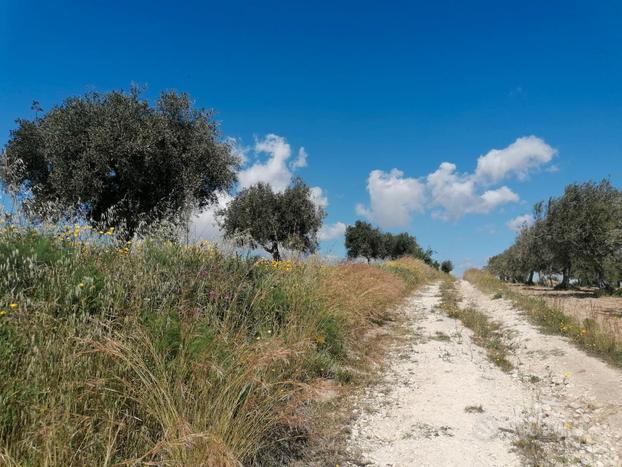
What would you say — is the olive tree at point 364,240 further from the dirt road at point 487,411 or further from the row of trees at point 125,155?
the dirt road at point 487,411

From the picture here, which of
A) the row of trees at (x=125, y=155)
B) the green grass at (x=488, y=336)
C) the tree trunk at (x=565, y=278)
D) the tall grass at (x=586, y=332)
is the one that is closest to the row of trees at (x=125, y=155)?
the row of trees at (x=125, y=155)

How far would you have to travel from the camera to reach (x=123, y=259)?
426 cm

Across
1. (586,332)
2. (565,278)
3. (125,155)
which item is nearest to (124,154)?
(125,155)

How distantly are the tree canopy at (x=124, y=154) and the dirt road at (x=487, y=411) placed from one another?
10784mm

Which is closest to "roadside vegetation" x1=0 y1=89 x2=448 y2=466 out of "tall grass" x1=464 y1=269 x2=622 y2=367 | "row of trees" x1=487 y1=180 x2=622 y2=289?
"tall grass" x1=464 y1=269 x2=622 y2=367

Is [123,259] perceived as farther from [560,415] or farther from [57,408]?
[560,415]

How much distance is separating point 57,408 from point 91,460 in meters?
0.38

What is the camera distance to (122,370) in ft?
9.15

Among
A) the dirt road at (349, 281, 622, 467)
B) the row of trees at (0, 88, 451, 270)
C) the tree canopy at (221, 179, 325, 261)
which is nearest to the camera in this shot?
the dirt road at (349, 281, 622, 467)

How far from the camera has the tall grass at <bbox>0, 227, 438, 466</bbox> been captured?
2311 millimetres

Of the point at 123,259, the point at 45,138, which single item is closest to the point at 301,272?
the point at 123,259

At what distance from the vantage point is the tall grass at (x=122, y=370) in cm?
231

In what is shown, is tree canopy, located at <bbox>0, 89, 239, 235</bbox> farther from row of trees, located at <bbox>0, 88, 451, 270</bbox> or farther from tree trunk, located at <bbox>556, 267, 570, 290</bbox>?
tree trunk, located at <bbox>556, 267, 570, 290</bbox>

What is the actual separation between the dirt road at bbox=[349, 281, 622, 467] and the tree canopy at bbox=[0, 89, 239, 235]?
1078 centimetres
